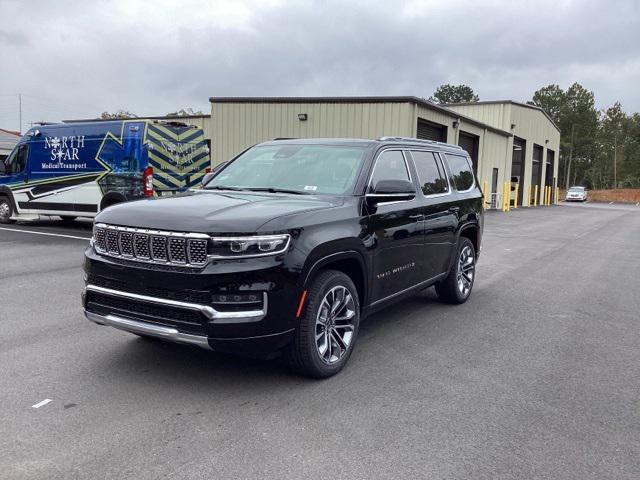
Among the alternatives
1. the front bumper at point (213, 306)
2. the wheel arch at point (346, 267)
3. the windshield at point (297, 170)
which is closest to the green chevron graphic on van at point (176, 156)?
the windshield at point (297, 170)

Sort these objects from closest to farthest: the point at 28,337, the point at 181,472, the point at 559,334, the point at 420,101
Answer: the point at 181,472 < the point at 28,337 < the point at 559,334 < the point at 420,101

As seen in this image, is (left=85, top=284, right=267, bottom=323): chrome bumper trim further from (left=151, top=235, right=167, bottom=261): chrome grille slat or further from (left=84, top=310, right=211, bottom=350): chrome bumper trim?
(left=151, top=235, right=167, bottom=261): chrome grille slat

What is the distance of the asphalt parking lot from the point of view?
123 inches

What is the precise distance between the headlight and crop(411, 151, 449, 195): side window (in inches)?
100

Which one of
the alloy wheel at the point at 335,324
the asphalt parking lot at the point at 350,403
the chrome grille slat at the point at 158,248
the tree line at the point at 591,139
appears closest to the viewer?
the asphalt parking lot at the point at 350,403

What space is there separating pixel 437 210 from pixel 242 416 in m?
3.26

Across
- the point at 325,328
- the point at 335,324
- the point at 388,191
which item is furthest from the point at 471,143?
the point at 325,328

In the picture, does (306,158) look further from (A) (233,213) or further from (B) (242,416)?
(B) (242,416)

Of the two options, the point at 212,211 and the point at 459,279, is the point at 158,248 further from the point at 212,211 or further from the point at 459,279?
the point at 459,279

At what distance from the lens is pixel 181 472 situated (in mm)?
2984

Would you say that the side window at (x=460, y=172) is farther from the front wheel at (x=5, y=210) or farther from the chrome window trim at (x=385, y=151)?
the front wheel at (x=5, y=210)

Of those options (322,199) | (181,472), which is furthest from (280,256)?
(181,472)

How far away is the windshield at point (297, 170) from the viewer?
4992 mm

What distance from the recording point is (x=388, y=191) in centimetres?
478
